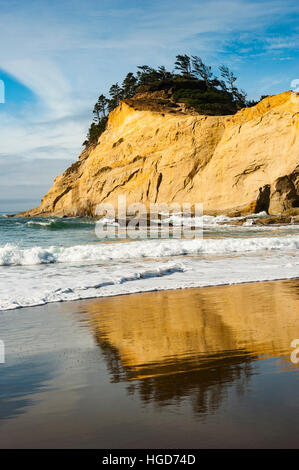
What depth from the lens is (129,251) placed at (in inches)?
502

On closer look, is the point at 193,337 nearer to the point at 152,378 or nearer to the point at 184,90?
the point at 152,378

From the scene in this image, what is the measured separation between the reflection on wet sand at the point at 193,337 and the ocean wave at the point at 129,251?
5299 mm

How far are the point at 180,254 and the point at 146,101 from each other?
37883 millimetres

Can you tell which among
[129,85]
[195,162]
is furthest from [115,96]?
[195,162]

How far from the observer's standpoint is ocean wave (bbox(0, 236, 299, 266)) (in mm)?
11617

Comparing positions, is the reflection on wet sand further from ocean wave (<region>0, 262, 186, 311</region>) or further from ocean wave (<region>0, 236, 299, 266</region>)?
ocean wave (<region>0, 236, 299, 266</region>)

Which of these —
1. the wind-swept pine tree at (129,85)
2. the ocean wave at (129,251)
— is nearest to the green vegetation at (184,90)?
the wind-swept pine tree at (129,85)

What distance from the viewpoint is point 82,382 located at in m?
3.07

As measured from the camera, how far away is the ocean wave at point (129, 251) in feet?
38.1

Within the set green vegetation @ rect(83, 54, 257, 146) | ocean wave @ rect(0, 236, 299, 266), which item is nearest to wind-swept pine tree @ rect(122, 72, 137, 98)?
green vegetation @ rect(83, 54, 257, 146)

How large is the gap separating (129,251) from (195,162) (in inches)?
1010

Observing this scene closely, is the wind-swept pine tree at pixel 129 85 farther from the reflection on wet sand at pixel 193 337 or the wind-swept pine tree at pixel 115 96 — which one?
the reflection on wet sand at pixel 193 337

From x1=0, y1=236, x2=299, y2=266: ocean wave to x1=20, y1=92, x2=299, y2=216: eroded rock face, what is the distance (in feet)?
51.8
